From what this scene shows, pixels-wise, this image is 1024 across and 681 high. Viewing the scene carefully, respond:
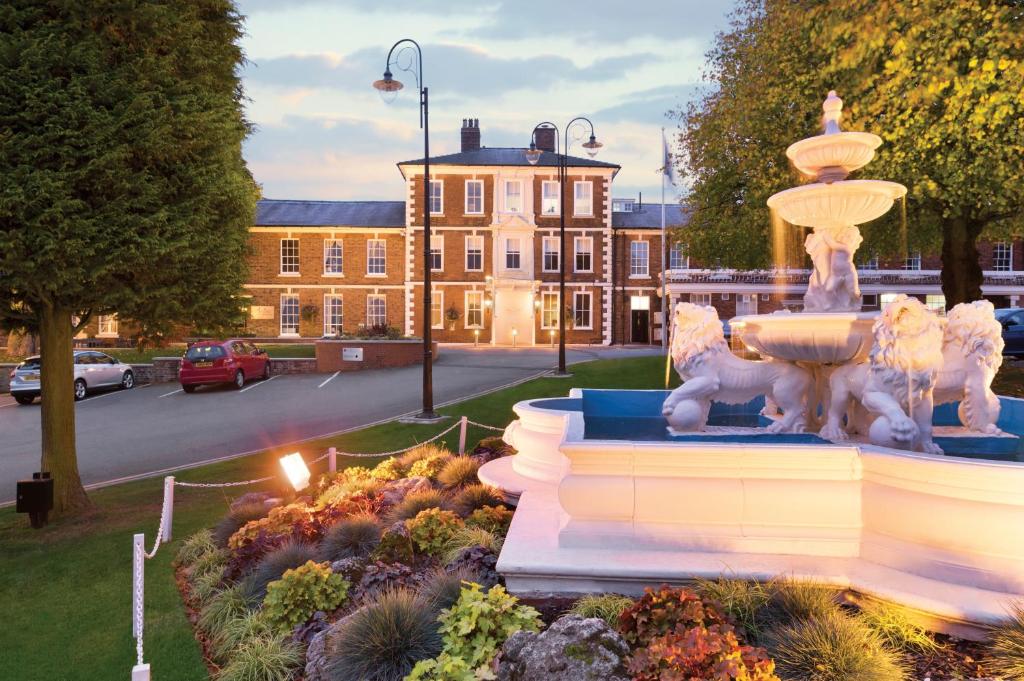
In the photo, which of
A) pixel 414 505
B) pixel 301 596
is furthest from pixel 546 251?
pixel 301 596

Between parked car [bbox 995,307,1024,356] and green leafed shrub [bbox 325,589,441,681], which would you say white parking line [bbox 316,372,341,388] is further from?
parked car [bbox 995,307,1024,356]

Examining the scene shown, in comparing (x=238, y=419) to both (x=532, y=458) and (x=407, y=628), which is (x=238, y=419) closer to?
(x=532, y=458)

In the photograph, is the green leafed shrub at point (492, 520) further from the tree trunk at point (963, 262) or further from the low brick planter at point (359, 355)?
the low brick planter at point (359, 355)

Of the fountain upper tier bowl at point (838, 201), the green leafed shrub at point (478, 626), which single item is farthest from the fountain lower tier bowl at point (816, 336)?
the green leafed shrub at point (478, 626)

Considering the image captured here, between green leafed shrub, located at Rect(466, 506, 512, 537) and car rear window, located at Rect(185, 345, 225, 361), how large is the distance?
18013mm

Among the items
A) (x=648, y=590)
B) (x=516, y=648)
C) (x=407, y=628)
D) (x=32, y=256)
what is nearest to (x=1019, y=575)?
(x=648, y=590)

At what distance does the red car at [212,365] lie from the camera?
21.1m

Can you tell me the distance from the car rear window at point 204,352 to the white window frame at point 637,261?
82.2 feet

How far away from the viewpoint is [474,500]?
6.88 meters

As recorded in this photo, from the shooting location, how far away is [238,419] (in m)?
16.2

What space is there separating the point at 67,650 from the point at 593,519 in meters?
4.39

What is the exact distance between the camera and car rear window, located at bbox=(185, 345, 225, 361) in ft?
69.7

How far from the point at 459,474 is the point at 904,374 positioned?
205 inches

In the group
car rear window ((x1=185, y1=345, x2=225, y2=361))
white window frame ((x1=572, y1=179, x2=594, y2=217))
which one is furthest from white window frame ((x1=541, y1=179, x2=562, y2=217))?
car rear window ((x1=185, y1=345, x2=225, y2=361))
